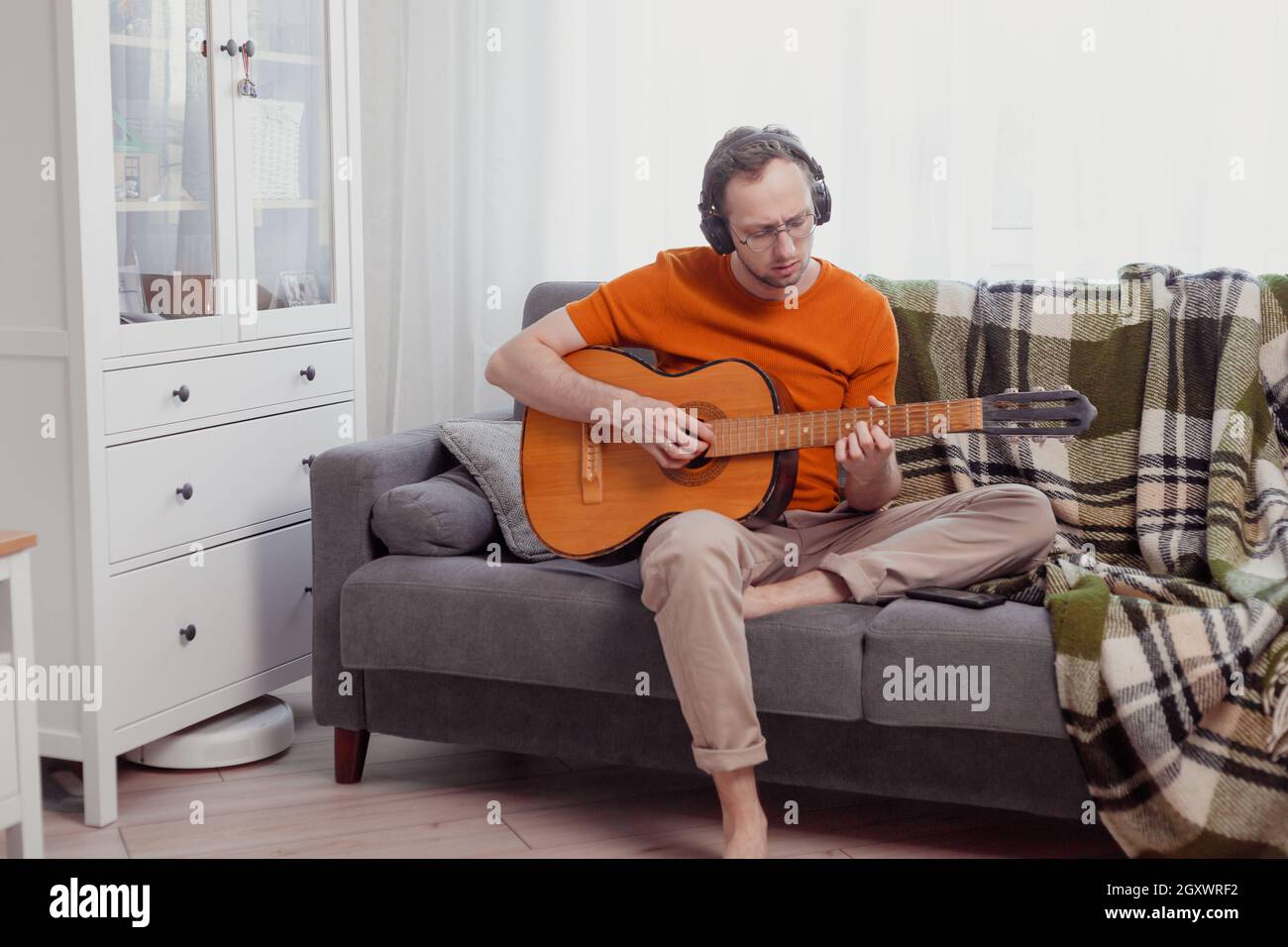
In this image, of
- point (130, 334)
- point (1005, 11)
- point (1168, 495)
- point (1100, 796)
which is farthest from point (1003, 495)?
point (130, 334)

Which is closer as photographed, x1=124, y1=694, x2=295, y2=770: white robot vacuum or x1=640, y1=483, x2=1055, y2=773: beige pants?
x1=640, y1=483, x2=1055, y2=773: beige pants

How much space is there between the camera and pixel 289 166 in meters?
2.59

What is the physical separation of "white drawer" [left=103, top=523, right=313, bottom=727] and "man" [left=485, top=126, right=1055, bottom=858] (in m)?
0.62

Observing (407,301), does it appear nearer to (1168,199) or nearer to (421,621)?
(421,621)

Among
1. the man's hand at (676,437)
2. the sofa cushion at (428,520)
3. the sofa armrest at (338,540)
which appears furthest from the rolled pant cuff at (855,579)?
the sofa armrest at (338,540)

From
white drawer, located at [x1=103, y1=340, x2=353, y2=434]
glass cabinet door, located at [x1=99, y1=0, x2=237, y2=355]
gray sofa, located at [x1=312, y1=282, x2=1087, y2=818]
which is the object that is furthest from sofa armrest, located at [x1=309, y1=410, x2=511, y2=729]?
glass cabinet door, located at [x1=99, y1=0, x2=237, y2=355]

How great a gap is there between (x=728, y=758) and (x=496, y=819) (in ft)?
1.68

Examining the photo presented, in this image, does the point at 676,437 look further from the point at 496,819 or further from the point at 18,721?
the point at 18,721

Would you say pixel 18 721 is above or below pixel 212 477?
below

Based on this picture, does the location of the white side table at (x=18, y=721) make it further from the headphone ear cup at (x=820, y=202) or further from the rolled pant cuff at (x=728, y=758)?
the headphone ear cup at (x=820, y=202)

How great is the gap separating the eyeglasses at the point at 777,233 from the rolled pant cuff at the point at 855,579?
1.58 feet

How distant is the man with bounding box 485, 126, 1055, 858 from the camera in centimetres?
189

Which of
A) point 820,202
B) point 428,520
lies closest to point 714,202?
point 820,202

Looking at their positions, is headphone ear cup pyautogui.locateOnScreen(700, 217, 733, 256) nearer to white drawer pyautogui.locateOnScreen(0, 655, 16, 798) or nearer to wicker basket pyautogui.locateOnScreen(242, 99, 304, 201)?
wicker basket pyautogui.locateOnScreen(242, 99, 304, 201)
